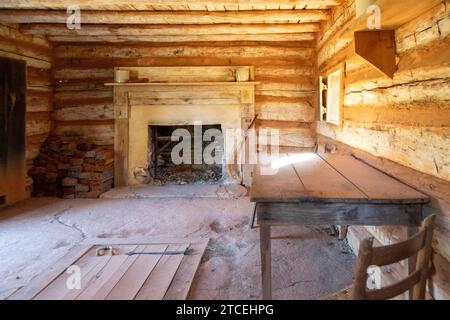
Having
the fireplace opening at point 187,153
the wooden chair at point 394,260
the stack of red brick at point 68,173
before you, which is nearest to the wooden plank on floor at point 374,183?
the wooden chair at point 394,260

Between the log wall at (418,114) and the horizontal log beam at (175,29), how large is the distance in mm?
2122

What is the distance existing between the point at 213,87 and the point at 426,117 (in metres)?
4.11

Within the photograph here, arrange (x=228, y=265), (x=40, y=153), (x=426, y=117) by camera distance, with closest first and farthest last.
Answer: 1. (x=426, y=117)
2. (x=228, y=265)
3. (x=40, y=153)

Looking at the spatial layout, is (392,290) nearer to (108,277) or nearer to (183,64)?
(108,277)

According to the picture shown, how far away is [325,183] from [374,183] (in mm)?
307

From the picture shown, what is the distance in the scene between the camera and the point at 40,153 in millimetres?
5441

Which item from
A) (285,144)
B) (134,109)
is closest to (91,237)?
(134,109)

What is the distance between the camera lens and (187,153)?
6590 millimetres

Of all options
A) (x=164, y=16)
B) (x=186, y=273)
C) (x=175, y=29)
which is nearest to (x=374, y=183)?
(x=186, y=273)

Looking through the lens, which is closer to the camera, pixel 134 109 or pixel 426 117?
pixel 426 117

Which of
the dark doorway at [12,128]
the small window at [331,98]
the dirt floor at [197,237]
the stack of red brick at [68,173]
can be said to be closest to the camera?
the dirt floor at [197,237]

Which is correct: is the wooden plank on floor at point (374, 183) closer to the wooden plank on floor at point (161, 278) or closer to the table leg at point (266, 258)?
the table leg at point (266, 258)

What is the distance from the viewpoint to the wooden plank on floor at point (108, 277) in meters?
2.38

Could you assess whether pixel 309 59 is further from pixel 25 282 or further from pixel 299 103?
pixel 25 282
